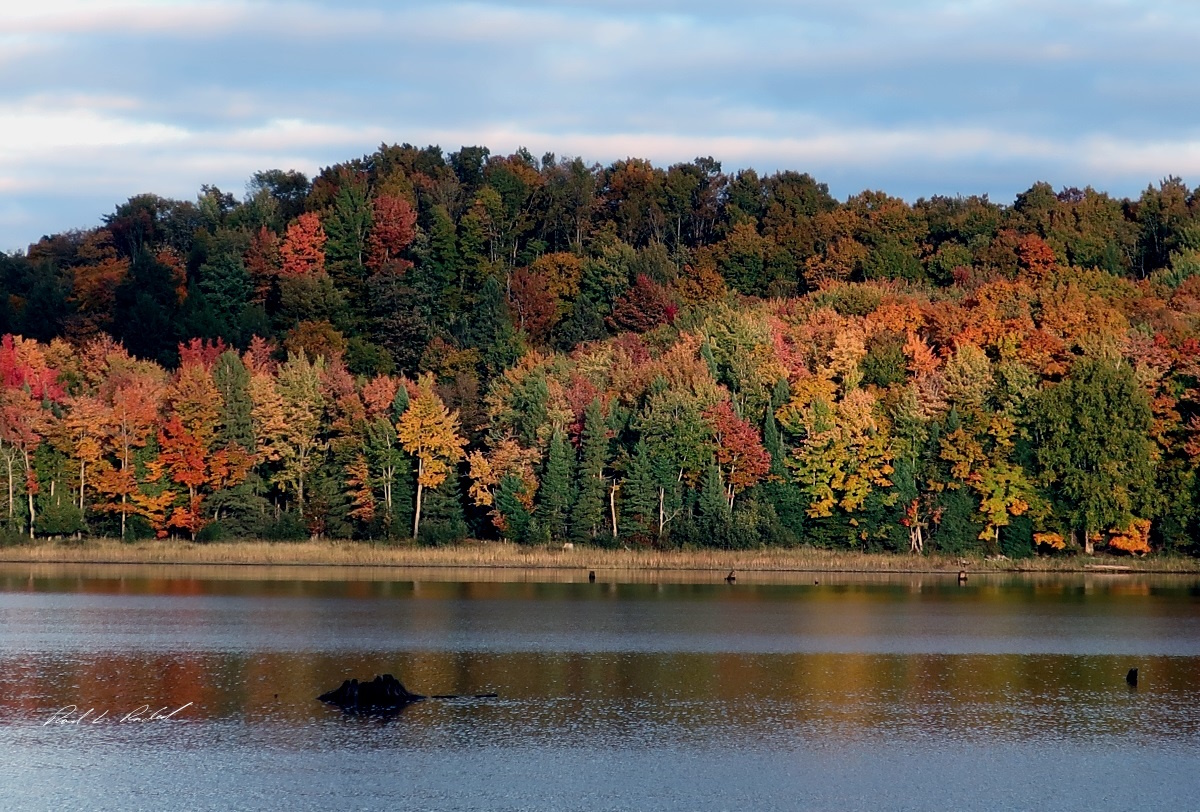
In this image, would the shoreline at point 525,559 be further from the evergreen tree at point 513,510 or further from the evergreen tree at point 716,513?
the evergreen tree at point 513,510

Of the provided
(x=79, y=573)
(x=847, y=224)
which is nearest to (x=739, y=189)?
(x=847, y=224)

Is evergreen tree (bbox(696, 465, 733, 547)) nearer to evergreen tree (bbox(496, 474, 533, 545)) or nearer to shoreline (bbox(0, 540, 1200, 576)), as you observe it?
shoreline (bbox(0, 540, 1200, 576))

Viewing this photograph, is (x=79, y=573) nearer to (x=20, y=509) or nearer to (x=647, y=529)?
(x=20, y=509)

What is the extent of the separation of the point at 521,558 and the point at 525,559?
208 mm

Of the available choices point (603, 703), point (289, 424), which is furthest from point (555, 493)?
point (603, 703)

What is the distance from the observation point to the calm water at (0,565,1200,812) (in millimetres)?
24844

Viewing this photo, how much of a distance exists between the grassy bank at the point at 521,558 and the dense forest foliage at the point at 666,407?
1074mm

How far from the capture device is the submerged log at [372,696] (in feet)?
102

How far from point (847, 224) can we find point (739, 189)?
49.4 feet

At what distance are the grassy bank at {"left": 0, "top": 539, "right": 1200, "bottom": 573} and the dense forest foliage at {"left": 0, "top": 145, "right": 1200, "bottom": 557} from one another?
1074mm

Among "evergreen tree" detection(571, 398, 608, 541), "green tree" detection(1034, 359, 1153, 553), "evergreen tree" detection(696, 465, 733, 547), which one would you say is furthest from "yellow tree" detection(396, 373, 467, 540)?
"green tree" detection(1034, 359, 1153, 553)

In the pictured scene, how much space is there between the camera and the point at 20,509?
70.8 metres
